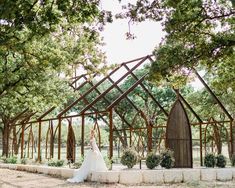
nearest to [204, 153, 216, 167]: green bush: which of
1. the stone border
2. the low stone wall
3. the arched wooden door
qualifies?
the arched wooden door

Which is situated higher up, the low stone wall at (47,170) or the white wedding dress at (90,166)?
the white wedding dress at (90,166)

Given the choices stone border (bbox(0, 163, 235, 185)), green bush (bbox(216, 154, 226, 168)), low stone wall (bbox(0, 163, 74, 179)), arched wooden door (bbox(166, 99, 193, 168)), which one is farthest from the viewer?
arched wooden door (bbox(166, 99, 193, 168))

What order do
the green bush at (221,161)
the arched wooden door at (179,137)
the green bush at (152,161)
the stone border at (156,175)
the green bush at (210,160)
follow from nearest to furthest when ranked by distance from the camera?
1. the stone border at (156,175)
2. the green bush at (152,161)
3. the green bush at (221,161)
4. the green bush at (210,160)
5. the arched wooden door at (179,137)

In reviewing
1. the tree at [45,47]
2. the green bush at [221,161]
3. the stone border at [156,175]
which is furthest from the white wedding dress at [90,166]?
the green bush at [221,161]

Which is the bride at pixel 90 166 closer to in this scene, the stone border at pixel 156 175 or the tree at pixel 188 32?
the stone border at pixel 156 175

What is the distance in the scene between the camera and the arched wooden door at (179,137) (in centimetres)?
1642

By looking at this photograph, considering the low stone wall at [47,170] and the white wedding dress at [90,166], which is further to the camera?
the low stone wall at [47,170]

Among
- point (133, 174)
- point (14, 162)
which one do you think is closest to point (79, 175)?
point (133, 174)

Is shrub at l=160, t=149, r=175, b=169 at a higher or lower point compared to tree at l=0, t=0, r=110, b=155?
→ lower

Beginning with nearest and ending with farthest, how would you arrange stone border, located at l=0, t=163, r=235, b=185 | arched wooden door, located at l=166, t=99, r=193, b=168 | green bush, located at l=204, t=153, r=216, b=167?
stone border, located at l=0, t=163, r=235, b=185
green bush, located at l=204, t=153, r=216, b=167
arched wooden door, located at l=166, t=99, r=193, b=168

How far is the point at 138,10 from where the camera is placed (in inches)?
388

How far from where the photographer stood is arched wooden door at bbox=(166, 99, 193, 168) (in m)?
16.4

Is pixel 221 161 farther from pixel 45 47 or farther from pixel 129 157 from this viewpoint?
pixel 45 47

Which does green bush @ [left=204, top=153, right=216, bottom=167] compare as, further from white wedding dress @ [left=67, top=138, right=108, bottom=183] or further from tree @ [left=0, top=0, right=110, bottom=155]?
tree @ [left=0, top=0, right=110, bottom=155]
